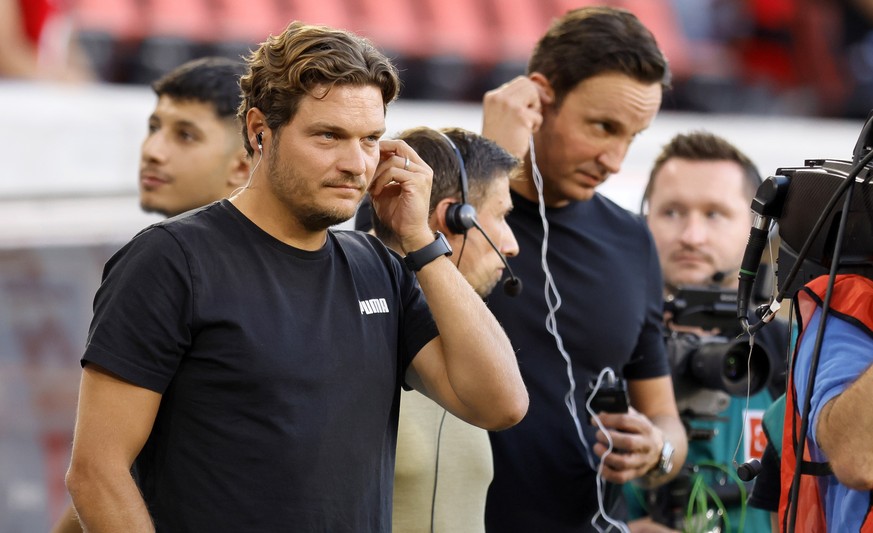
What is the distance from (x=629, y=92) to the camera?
245cm

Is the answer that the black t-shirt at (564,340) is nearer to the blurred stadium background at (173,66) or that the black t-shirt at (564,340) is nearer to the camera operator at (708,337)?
the camera operator at (708,337)

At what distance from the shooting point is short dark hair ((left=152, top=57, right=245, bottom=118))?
2.70 metres

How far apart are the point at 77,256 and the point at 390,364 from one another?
338cm

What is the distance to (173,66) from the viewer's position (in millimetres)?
6980

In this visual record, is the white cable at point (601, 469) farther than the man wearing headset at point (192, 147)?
No

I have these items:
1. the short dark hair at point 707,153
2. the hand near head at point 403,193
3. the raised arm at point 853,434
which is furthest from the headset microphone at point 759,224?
the short dark hair at point 707,153

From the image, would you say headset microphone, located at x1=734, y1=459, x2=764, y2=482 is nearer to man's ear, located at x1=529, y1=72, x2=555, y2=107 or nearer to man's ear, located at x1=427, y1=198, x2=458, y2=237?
man's ear, located at x1=427, y1=198, x2=458, y2=237

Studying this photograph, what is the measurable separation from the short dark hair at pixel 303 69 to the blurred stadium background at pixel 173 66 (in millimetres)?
261

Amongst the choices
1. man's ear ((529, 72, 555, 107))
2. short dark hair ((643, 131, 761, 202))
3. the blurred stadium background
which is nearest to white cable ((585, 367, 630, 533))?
man's ear ((529, 72, 555, 107))

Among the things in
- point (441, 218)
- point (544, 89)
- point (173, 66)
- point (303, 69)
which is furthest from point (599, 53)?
point (173, 66)

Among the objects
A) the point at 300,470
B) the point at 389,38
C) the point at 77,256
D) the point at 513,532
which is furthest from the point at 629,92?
the point at 389,38

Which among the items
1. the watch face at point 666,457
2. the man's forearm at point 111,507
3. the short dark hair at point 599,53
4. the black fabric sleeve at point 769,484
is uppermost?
the short dark hair at point 599,53

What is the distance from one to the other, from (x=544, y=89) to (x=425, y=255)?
80 centimetres

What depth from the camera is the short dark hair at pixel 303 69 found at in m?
1.69
